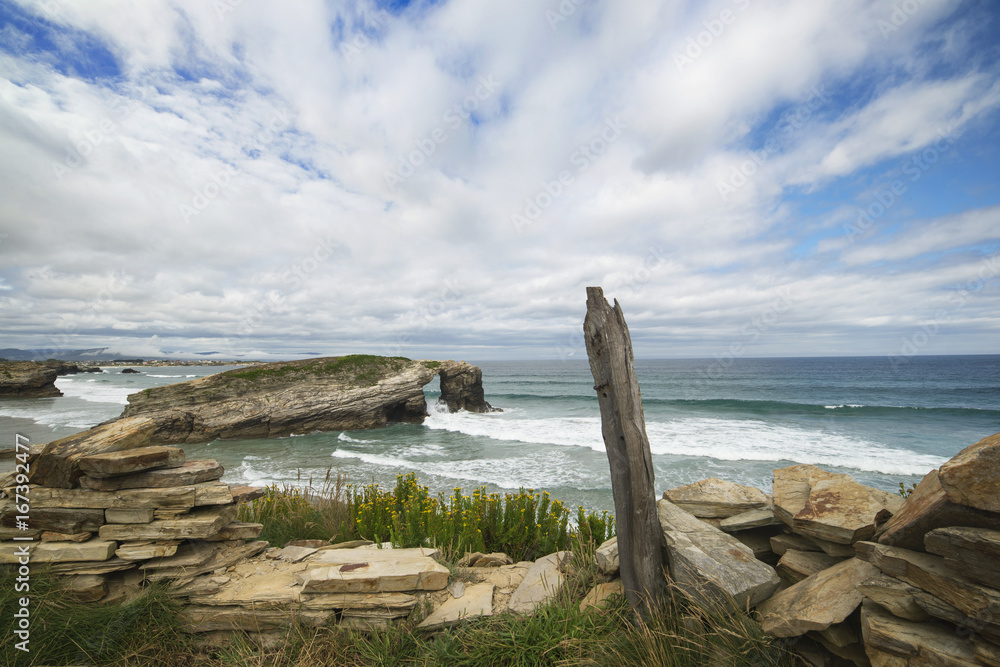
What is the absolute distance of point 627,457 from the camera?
11.8 ft

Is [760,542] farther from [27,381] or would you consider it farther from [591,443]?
[27,381]

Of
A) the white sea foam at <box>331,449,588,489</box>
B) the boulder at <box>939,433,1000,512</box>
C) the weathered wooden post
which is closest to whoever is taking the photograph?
the boulder at <box>939,433,1000,512</box>

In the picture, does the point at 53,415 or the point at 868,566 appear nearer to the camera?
the point at 868,566

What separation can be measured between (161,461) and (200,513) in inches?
26.7

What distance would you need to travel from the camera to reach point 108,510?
414cm

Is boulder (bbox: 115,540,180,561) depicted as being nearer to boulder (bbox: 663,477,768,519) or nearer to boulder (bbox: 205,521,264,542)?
boulder (bbox: 205,521,264,542)

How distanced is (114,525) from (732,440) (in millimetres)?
21944

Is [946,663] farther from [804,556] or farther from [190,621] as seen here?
[190,621]

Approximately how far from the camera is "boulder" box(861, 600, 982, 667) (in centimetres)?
213

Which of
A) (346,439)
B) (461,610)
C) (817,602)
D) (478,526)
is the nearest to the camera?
(817,602)

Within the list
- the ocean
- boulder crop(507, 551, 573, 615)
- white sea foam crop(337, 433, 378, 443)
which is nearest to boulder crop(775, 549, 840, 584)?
boulder crop(507, 551, 573, 615)

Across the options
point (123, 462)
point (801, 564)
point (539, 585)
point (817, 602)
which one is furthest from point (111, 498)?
point (801, 564)

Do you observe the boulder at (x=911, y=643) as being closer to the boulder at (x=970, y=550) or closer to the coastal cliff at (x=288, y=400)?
the boulder at (x=970, y=550)

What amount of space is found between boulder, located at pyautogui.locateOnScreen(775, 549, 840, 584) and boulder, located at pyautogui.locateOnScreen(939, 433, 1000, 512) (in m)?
1.23
